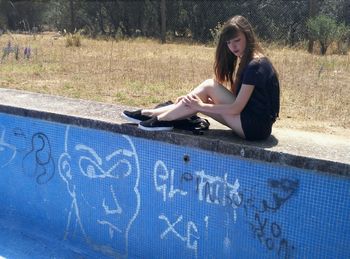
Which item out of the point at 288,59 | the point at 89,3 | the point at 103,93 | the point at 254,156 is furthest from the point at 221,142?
the point at 89,3

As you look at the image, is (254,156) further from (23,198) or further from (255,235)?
(23,198)

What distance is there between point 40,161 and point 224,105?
151cm

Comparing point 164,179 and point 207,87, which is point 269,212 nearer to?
point 164,179

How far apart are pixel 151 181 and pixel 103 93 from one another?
137 inches

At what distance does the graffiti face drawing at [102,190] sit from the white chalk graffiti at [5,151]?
52 centimetres

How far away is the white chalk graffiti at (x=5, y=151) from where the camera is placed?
3845 millimetres

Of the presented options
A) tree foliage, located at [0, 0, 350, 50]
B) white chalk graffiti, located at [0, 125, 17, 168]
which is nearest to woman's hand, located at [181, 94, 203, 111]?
white chalk graffiti, located at [0, 125, 17, 168]

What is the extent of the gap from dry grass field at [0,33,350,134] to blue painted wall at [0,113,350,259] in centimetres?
216

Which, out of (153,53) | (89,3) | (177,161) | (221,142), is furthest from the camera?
(89,3)

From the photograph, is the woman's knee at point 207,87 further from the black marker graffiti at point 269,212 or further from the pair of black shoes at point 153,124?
the black marker graffiti at point 269,212

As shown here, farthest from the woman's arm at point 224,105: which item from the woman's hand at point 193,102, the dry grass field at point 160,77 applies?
the dry grass field at point 160,77

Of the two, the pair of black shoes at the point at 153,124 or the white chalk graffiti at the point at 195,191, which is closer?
the white chalk graffiti at the point at 195,191

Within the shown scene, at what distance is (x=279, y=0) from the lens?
13.4 m

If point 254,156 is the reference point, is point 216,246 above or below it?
below
